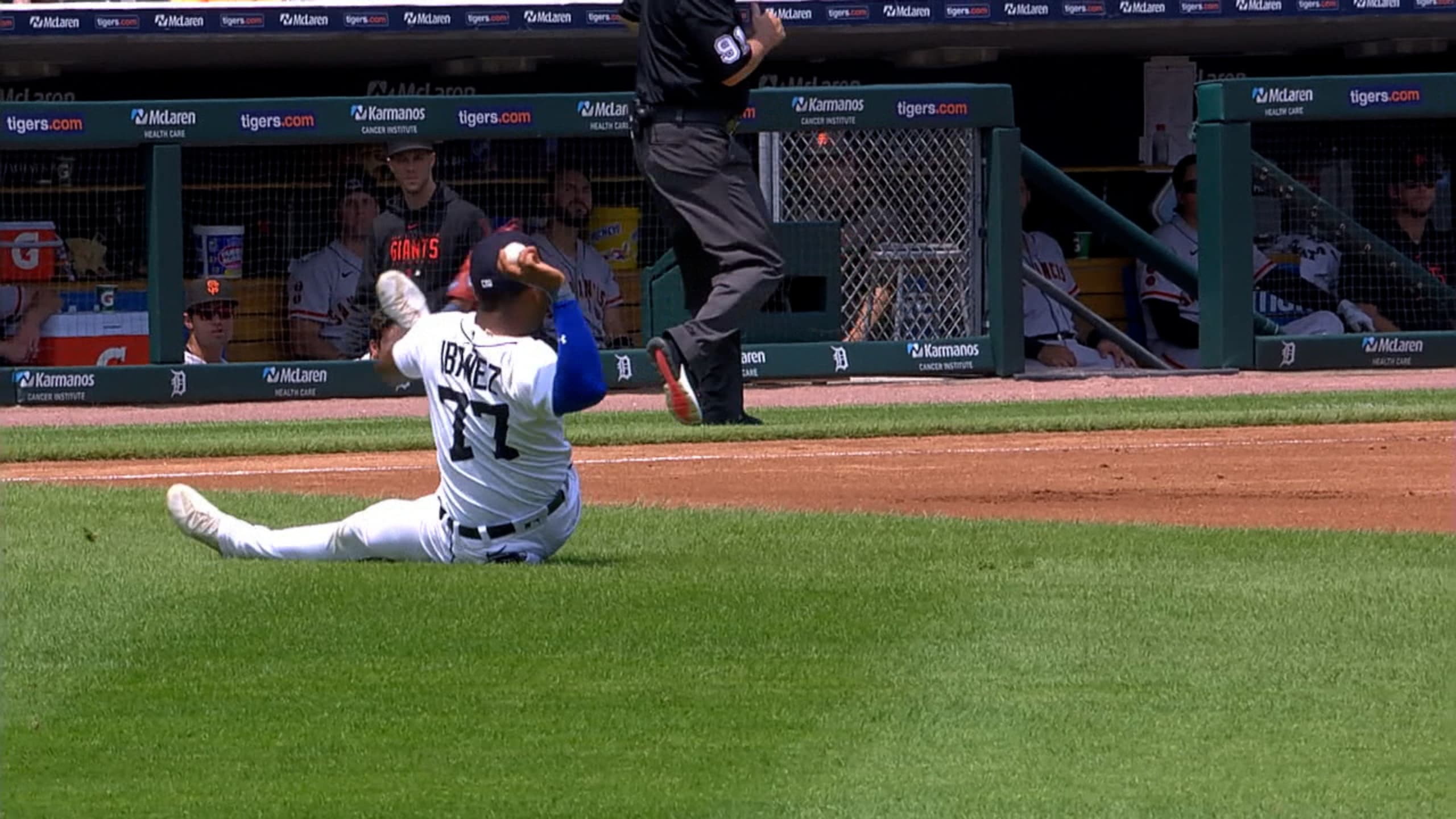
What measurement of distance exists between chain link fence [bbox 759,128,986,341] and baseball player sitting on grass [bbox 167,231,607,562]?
7968mm

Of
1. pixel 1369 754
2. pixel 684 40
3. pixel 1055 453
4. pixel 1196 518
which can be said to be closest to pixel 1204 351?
pixel 1055 453

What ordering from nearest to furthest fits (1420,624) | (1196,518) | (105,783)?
(105,783), (1420,624), (1196,518)

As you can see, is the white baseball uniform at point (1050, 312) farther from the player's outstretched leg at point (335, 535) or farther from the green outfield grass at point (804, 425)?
the player's outstretched leg at point (335, 535)

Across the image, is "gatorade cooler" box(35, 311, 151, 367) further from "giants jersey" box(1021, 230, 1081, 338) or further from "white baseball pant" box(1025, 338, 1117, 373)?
"white baseball pant" box(1025, 338, 1117, 373)

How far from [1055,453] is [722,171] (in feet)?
6.30

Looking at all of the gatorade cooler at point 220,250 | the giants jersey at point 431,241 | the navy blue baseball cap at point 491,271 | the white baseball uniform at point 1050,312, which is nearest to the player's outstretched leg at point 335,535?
the navy blue baseball cap at point 491,271

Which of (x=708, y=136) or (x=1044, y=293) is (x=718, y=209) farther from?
(x=1044, y=293)

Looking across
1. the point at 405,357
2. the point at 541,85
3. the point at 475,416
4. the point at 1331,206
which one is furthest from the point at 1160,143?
the point at 475,416

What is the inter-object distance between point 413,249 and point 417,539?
6992 millimetres

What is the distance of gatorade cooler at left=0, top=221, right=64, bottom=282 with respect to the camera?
13.9 metres

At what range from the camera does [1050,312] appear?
15.5m

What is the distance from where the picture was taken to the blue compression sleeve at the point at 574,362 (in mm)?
6516

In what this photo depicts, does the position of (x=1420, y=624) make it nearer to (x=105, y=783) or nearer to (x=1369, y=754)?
(x=1369, y=754)

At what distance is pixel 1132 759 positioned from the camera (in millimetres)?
4727
